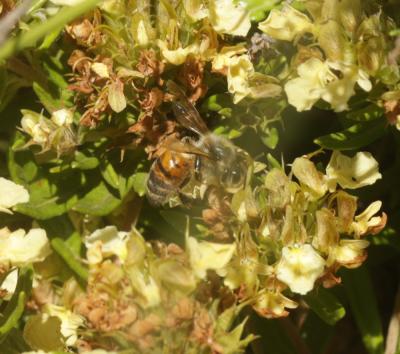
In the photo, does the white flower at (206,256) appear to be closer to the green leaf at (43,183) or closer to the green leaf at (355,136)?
the green leaf at (355,136)

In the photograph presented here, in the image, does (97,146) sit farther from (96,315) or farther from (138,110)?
(96,315)

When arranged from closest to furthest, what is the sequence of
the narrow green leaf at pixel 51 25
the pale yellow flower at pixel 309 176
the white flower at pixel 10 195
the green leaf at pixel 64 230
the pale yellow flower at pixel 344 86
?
the narrow green leaf at pixel 51 25 < the pale yellow flower at pixel 344 86 < the pale yellow flower at pixel 309 176 < the white flower at pixel 10 195 < the green leaf at pixel 64 230

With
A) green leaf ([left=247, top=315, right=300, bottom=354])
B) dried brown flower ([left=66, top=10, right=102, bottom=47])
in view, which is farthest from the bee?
green leaf ([left=247, top=315, right=300, bottom=354])

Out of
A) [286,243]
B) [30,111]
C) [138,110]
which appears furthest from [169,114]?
[286,243]

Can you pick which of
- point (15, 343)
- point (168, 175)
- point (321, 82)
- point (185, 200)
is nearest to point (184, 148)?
point (168, 175)

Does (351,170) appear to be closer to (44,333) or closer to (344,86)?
(344,86)

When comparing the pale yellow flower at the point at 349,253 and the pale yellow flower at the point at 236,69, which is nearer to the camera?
the pale yellow flower at the point at 349,253

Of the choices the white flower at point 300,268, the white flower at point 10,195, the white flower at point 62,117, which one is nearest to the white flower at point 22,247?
the white flower at point 10,195
